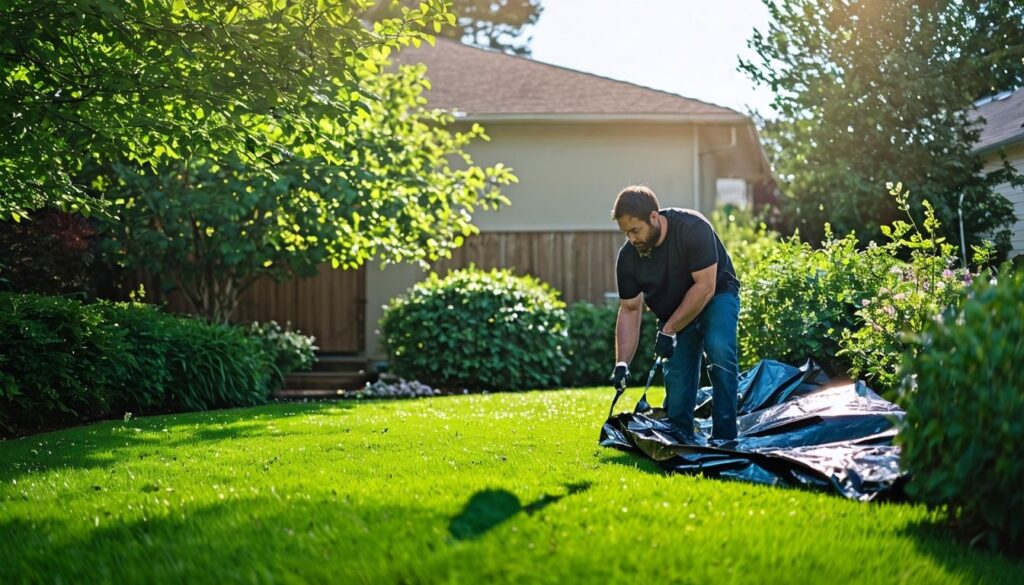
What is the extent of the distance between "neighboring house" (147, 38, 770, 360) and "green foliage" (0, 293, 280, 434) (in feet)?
15.2

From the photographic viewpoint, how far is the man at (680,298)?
6473 mm

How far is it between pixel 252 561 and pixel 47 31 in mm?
4039

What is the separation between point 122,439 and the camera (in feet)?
25.1

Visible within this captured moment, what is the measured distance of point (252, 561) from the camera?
12.4 feet

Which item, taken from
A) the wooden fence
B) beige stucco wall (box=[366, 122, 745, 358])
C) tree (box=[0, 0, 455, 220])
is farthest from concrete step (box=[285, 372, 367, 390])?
tree (box=[0, 0, 455, 220])

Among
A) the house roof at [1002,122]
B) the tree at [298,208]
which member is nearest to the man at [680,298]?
the tree at [298,208]

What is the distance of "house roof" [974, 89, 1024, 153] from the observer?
1424 cm

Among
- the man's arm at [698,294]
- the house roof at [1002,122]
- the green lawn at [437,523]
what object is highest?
the house roof at [1002,122]

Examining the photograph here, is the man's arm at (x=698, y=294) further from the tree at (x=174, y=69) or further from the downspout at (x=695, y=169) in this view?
the downspout at (x=695, y=169)

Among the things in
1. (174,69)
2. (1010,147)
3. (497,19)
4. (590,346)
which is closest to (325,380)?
(590,346)

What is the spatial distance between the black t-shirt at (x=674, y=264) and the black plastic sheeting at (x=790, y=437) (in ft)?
2.41

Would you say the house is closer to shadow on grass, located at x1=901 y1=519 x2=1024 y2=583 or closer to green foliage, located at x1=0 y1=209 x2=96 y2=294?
green foliage, located at x1=0 y1=209 x2=96 y2=294

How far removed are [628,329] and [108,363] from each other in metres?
5.26

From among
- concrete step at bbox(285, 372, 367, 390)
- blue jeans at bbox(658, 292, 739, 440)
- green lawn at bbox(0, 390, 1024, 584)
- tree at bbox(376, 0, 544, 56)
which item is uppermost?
tree at bbox(376, 0, 544, 56)
